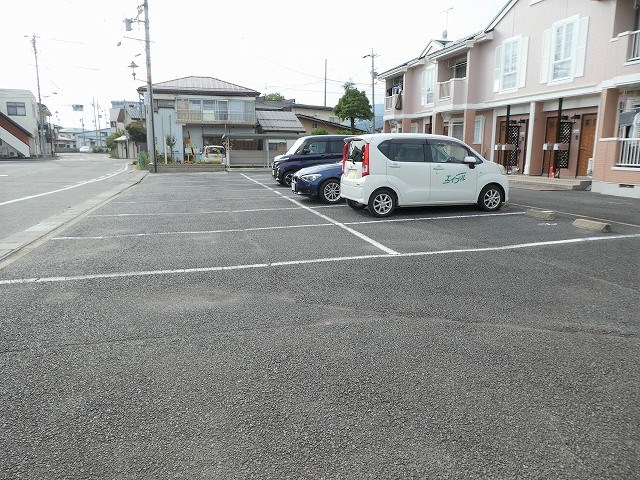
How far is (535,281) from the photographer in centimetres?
557

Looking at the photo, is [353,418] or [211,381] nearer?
[353,418]

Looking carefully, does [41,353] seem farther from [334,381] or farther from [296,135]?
[296,135]

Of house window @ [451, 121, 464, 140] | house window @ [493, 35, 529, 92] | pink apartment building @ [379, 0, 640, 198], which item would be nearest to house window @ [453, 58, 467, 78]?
pink apartment building @ [379, 0, 640, 198]

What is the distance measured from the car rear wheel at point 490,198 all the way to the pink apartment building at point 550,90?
19.5ft

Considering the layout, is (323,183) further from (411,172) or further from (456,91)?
(456,91)

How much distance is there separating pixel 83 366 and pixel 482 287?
402cm

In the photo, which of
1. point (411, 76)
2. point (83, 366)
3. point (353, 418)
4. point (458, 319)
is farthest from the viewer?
point (411, 76)

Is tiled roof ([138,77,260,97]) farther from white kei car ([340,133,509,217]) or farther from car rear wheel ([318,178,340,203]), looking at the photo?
white kei car ([340,133,509,217])

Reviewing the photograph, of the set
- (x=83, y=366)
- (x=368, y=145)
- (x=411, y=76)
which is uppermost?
(x=411, y=76)

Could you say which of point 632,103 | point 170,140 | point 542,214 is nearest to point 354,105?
point 170,140

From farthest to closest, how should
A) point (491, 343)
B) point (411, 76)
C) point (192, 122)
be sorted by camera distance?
point (192, 122) → point (411, 76) → point (491, 343)

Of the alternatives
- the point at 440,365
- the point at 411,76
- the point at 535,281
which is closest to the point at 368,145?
the point at 535,281

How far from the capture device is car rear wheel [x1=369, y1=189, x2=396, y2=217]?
393 inches

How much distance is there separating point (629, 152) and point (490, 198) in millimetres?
6607
